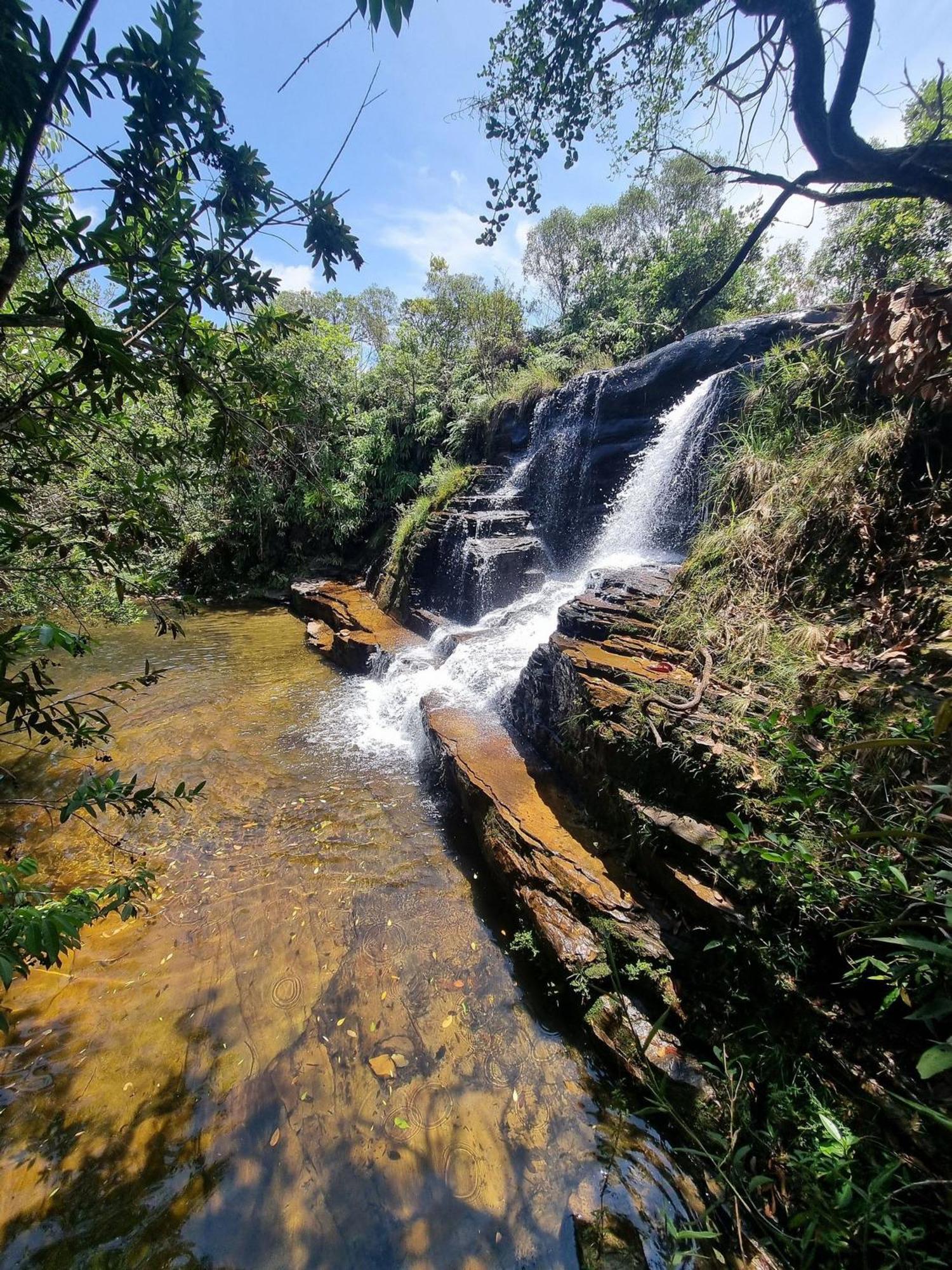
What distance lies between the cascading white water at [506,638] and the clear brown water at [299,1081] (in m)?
1.98

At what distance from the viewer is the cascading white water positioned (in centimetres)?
627

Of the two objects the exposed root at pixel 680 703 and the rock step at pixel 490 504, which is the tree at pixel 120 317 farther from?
the rock step at pixel 490 504

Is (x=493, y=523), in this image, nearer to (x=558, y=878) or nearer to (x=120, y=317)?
(x=558, y=878)

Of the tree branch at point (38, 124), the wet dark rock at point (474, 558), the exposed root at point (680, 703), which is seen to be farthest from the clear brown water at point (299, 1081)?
the wet dark rock at point (474, 558)

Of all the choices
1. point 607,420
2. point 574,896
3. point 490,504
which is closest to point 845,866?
point 574,896

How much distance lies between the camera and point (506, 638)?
288 inches

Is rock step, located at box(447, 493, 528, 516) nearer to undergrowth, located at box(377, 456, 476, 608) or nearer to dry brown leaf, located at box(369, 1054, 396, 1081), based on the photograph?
undergrowth, located at box(377, 456, 476, 608)

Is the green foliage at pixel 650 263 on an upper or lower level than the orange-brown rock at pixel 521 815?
upper

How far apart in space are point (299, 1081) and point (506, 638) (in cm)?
544

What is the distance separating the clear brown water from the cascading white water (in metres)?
1.98

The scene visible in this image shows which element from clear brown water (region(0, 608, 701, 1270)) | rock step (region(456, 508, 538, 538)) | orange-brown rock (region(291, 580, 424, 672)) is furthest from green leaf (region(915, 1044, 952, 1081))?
rock step (region(456, 508, 538, 538))

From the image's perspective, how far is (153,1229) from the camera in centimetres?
207

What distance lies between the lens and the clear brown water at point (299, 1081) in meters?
2.09

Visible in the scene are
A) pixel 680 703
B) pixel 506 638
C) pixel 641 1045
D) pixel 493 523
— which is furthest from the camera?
pixel 493 523
